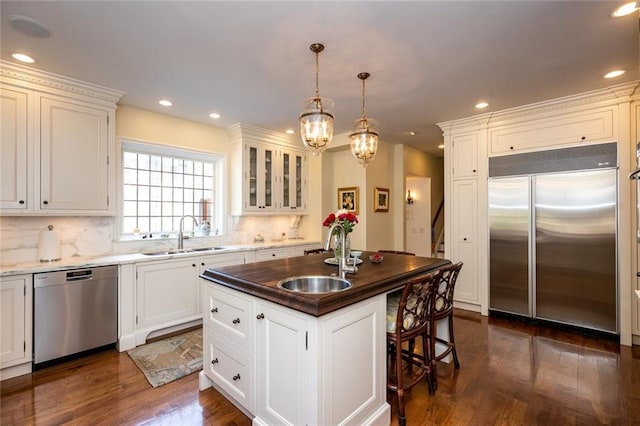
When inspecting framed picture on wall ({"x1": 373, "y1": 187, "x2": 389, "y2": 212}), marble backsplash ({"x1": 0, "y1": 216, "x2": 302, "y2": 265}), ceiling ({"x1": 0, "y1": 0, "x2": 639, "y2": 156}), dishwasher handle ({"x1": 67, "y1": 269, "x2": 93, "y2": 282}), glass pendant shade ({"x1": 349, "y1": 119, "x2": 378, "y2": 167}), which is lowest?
dishwasher handle ({"x1": 67, "y1": 269, "x2": 93, "y2": 282})

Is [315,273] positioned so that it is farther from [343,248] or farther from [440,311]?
[440,311]

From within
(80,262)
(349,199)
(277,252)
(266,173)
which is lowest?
(277,252)

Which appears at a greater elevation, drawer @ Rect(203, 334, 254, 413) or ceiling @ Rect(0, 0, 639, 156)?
ceiling @ Rect(0, 0, 639, 156)

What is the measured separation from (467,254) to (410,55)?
2.94 metres

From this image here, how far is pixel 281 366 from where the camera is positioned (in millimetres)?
1674

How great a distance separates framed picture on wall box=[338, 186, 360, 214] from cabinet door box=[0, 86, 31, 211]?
402 cm

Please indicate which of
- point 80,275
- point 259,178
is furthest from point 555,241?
point 80,275

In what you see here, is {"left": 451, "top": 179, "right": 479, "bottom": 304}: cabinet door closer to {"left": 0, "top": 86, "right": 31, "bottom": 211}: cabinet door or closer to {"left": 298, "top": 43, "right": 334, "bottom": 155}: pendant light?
{"left": 298, "top": 43, "right": 334, "bottom": 155}: pendant light

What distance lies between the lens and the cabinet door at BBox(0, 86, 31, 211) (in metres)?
2.61

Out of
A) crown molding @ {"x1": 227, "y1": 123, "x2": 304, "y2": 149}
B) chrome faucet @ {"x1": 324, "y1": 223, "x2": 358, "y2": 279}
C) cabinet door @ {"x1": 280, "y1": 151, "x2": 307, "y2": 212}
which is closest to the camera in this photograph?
chrome faucet @ {"x1": 324, "y1": 223, "x2": 358, "y2": 279}

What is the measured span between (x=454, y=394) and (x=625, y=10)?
286 centimetres

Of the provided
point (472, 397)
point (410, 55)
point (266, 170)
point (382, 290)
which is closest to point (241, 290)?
point (382, 290)

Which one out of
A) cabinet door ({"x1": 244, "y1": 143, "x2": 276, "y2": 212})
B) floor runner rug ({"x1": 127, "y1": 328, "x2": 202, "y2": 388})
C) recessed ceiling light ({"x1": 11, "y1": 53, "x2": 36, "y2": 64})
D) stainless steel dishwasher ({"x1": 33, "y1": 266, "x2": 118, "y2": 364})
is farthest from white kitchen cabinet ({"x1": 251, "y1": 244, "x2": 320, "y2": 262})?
recessed ceiling light ({"x1": 11, "y1": 53, "x2": 36, "y2": 64})

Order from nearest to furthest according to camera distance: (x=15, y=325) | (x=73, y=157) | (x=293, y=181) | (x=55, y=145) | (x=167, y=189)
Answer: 1. (x=15, y=325)
2. (x=55, y=145)
3. (x=73, y=157)
4. (x=167, y=189)
5. (x=293, y=181)
